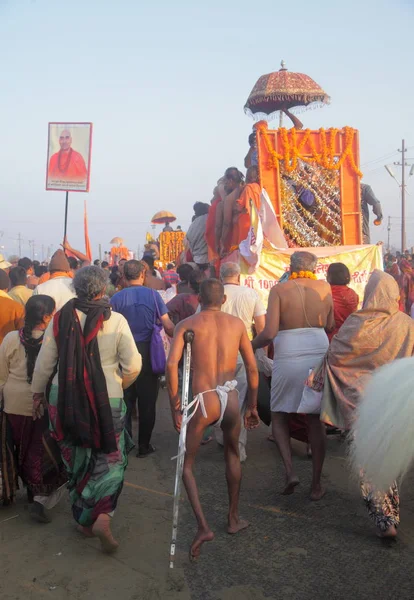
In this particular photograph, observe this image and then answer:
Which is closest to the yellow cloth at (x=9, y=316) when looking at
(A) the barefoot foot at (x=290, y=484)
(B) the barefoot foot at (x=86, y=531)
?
(B) the barefoot foot at (x=86, y=531)

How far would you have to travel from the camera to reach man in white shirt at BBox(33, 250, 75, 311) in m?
6.16

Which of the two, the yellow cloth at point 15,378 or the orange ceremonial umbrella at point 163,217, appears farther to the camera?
the orange ceremonial umbrella at point 163,217

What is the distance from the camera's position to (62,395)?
13.2 ft

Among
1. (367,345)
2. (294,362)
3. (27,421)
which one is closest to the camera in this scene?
(367,345)

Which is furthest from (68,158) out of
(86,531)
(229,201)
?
(86,531)

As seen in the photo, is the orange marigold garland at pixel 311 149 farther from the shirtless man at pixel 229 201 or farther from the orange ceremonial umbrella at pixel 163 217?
the orange ceremonial umbrella at pixel 163 217

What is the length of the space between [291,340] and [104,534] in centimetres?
211

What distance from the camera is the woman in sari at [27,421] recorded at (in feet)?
15.0

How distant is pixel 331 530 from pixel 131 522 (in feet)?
4.64

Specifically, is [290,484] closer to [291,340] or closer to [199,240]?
[291,340]

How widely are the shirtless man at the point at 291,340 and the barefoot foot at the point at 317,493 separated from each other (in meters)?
0.19

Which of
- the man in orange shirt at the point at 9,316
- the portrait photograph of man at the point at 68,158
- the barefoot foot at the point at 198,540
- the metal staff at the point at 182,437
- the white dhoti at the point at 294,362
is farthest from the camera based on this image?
the portrait photograph of man at the point at 68,158

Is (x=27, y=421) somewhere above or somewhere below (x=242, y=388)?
below

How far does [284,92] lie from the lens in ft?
32.2
